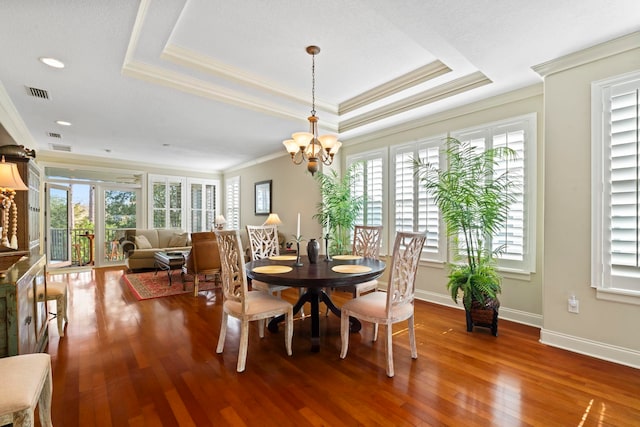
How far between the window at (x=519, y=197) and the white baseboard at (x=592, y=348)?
753 mm

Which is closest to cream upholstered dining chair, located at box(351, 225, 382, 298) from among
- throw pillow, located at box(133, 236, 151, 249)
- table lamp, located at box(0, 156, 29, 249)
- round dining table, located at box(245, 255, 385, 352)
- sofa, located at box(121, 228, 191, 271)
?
round dining table, located at box(245, 255, 385, 352)

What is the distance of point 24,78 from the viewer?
318 cm

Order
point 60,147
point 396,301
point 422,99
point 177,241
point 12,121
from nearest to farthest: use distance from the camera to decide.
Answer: point 396,301 < point 422,99 < point 12,121 < point 60,147 < point 177,241

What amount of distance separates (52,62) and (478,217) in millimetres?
4503

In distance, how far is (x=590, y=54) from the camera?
2625 millimetres

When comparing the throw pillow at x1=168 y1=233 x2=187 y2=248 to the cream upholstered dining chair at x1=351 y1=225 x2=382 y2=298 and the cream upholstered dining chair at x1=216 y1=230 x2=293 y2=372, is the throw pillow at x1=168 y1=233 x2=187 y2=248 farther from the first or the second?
the cream upholstered dining chair at x1=216 y1=230 x2=293 y2=372

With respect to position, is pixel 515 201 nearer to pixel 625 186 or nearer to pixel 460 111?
pixel 625 186

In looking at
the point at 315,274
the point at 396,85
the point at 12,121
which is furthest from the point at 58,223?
the point at 396,85

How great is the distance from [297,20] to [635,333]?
3739 millimetres

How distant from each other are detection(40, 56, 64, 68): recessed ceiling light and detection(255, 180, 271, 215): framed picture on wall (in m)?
4.43

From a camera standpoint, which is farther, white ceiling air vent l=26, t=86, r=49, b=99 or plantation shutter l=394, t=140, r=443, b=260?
plantation shutter l=394, t=140, r=443, b=260

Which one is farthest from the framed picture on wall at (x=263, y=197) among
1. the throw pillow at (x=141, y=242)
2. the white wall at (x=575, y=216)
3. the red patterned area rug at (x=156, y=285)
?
the white wall at (x=575, y=216)

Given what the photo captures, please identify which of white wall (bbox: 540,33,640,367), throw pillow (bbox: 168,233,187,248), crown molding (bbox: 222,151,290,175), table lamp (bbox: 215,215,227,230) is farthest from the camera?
table lamp (bbox: 215,215,227,230)

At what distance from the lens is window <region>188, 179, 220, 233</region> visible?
877 cm
